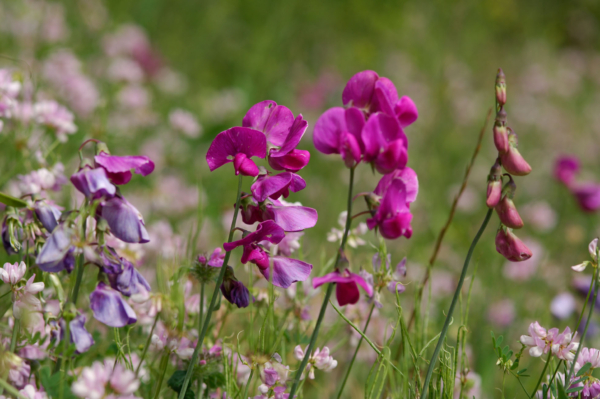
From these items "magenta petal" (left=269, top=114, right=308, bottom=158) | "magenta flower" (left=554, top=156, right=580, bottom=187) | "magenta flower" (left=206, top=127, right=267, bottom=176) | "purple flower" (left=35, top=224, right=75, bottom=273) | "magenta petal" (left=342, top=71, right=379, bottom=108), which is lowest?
"purple flower" (left=35, top=224, right=75, bottom=273)

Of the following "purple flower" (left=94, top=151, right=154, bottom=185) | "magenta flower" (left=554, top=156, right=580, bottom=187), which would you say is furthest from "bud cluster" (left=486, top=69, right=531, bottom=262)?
"magenta flower" (left=554, top=156, right=580, bottom=187)

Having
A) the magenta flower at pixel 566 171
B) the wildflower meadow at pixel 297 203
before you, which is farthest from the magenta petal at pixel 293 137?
the magenta flower at pixel 566 171

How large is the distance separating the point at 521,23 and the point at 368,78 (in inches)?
316

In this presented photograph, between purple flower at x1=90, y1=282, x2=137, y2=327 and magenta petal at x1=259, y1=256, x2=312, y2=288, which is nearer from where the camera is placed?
purple flower at x1=90, y1=282, x2=137, y2=327

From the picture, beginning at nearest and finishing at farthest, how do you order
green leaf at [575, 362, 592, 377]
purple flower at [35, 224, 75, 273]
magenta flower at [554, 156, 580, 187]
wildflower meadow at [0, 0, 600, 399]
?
purple flower at [35, 224, 75, 273] < wildflower meadow at [0, 0, 600, 399] < green leaf at [575, 362, 592, 377] < magenta flower at [554, 156, 580, 187]

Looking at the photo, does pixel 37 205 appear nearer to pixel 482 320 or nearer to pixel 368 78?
pixel 368 78

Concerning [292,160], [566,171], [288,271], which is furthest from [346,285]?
[566,171]

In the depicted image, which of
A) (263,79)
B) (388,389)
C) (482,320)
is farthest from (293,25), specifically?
(388,389)

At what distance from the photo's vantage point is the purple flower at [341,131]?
863mm

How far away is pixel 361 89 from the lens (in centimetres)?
94

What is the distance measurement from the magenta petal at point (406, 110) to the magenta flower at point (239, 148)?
0.78 ft

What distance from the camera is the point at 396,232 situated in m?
0.84

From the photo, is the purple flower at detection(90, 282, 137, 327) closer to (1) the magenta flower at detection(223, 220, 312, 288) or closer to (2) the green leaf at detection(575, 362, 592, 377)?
(1) the magenta flower at detection(223, 220, 312, 288)

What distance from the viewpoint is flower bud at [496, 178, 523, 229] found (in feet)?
3.04
